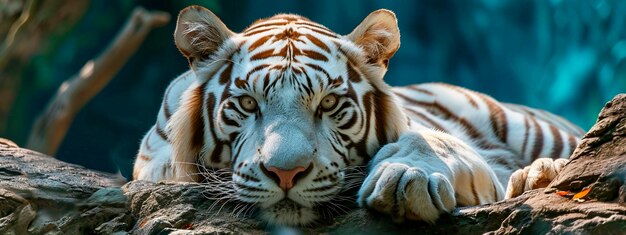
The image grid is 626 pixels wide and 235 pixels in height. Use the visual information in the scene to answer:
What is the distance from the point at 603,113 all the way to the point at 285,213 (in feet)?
2.48

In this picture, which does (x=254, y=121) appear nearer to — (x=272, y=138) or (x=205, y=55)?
(x=272, y=138)

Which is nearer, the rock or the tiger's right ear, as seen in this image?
the rock

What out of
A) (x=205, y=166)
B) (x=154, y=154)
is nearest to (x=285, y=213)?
(x=205, y=166)

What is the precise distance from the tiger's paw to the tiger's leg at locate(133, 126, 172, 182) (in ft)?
3.53

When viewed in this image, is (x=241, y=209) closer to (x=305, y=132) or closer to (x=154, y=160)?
(x=305, y=132)

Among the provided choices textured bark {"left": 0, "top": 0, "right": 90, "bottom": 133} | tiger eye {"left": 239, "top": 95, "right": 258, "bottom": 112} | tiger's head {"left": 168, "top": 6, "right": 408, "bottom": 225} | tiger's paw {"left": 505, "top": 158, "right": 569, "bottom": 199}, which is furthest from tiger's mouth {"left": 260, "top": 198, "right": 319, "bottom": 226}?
textured bark {"left": 0, "top": 0, "right": 90, "bottom": 133}

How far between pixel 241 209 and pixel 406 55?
4685 millimetres

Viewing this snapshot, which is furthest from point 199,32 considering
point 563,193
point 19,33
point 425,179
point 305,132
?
point 19,33

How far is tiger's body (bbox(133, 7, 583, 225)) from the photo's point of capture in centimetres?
205

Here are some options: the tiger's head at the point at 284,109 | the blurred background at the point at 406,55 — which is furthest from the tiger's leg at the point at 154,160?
the blurred background at the point at 406,55

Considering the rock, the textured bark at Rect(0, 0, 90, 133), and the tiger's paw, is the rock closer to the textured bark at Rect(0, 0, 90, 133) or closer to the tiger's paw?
the tiger's paw

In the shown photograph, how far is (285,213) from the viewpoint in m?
2.06

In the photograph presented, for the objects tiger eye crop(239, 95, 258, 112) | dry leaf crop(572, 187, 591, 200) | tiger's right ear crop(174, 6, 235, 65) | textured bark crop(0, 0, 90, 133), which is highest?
textured bark crop(0, 0, 90, 133)

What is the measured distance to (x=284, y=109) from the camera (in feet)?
7.43
